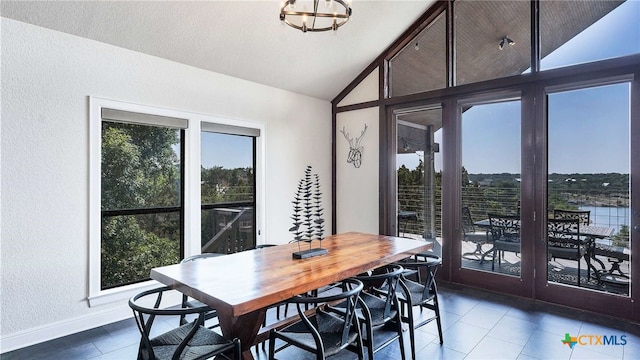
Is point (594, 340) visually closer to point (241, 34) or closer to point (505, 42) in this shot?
point (505, 42)

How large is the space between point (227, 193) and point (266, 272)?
232 centimetres

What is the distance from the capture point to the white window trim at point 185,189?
3.16 m

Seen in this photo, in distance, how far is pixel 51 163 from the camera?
116 inches

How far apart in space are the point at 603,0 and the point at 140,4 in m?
4.57

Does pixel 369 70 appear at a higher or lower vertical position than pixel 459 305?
higher

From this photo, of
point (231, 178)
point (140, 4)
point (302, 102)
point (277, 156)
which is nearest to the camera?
point (140, 4)

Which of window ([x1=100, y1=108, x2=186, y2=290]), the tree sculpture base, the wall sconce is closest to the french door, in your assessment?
the wall sconce

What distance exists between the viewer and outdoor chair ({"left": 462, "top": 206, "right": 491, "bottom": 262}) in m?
4.18

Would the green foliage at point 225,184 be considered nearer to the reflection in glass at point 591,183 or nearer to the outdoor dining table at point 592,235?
the reflection in glass at point 591,183

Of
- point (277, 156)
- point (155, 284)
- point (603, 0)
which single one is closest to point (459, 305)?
point (277, 156)

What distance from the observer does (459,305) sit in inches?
144

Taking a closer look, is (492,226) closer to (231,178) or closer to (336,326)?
(336,326)

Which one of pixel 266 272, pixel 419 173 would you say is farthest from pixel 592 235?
pixel 266 272

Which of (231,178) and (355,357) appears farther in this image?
(231,178)
